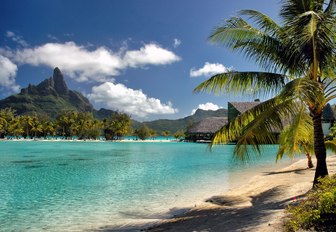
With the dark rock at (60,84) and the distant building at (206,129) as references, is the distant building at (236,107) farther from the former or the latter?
the dark rock at (60,84)

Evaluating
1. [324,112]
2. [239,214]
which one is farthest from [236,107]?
[239,214]

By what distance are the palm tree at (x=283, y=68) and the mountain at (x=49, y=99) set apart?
416ft

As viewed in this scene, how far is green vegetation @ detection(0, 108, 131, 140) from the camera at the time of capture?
67.4 metres

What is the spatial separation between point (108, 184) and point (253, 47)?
7.75 meters

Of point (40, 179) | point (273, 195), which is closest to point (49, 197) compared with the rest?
point (40, 179)

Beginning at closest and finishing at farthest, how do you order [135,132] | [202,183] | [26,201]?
[26,201] → [202,183] → [135,132]

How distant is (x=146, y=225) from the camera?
6105 millimetres

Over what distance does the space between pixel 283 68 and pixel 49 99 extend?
168363 mm

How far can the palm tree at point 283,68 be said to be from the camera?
553cm

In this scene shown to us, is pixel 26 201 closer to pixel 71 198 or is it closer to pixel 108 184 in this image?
pixel 71 198

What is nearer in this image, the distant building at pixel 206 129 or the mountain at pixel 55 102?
the distant building at pixel 206 129

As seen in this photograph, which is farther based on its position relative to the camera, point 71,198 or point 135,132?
point 135,132

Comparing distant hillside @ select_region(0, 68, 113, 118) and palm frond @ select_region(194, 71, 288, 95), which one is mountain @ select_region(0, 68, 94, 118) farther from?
palm frond @ select_region(194, 71, 288, 95)

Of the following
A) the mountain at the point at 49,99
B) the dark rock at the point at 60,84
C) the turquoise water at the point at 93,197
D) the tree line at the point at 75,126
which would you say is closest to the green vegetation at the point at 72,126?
the tree line at the point at 75,126
